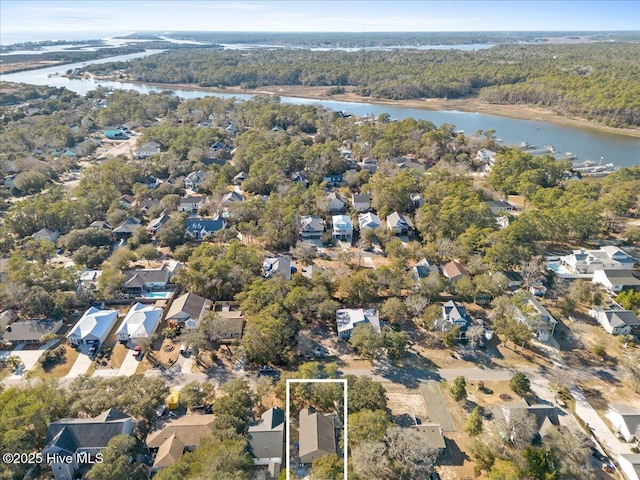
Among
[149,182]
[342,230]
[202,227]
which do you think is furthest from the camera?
[149,182]

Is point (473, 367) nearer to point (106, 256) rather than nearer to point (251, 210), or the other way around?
point (251, 210)

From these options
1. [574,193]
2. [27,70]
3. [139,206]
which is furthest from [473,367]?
[27,70]

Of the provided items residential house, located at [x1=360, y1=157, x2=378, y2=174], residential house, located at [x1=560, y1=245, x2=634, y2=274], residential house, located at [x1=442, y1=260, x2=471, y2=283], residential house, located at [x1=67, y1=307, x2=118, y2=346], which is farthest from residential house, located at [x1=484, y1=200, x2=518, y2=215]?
residential house, located at [x1=67, y1=307, x2=118, y2=346]

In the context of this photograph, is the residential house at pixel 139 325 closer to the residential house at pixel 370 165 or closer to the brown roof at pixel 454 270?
the brown roof at pixel 454 270

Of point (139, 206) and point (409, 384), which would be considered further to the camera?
point (139, 206)

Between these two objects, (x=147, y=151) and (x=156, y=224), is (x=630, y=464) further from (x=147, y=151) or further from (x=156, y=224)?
(x=147, y=151)

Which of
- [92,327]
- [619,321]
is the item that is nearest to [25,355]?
[92,327]

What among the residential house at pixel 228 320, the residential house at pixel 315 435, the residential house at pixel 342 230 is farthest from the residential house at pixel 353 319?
the residential house at pixel 342 230
